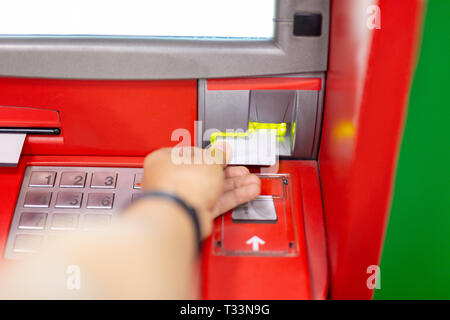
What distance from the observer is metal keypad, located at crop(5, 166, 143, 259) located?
3.76ft

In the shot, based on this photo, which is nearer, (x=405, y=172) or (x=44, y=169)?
(x=405, y=172)

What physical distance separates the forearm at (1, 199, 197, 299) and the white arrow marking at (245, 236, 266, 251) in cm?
26

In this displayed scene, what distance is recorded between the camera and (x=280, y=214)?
3.82 feet

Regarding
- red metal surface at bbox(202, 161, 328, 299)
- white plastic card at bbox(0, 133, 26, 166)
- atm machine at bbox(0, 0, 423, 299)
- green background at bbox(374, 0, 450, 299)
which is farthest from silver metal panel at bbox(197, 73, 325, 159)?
white plastic card at bbox(0, 133, 26, 166)

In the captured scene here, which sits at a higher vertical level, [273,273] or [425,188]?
[425,188]

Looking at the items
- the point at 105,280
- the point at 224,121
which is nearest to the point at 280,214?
the point at 224,121

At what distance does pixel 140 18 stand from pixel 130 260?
24.0 inches

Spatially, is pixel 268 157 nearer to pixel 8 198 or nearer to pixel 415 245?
pixel 415 245

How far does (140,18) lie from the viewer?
112 centimetres

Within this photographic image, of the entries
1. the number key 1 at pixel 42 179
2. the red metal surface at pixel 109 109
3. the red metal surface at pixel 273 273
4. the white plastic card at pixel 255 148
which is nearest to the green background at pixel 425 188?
the red metal surface at pixel 273 273

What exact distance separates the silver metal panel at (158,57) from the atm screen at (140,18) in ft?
0.07

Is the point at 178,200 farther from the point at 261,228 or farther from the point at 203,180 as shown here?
the point at 261,228

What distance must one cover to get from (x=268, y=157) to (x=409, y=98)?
1.57 ft

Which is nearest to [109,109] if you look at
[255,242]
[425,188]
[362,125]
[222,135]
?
[222,135]
